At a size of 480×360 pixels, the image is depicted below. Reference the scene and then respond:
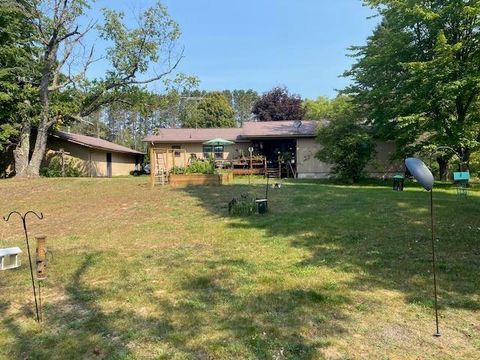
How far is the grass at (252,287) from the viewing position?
10.5 ft

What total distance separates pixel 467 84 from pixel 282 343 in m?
14.1

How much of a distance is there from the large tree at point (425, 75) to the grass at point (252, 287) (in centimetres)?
714

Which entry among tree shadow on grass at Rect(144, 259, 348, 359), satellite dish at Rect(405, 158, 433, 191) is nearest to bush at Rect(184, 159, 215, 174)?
tree shadow on grass at Rect(144, 259, 348, 359)

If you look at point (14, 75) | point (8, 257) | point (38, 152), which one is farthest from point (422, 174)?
point (14, 75)

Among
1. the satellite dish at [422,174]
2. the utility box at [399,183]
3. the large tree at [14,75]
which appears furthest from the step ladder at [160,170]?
the satellite dish at [422,174]

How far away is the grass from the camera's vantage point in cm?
321

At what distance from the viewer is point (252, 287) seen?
4523mm

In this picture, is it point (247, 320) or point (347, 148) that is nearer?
point (247, 320)

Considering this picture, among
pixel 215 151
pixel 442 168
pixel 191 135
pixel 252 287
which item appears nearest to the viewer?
pixel 252 287

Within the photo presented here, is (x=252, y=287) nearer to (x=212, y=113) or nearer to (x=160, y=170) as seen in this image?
(x=160, y=170)

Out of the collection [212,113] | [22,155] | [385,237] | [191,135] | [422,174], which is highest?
[212,113]

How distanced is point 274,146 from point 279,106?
1449 centimetres

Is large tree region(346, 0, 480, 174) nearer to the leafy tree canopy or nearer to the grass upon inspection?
the leafy tree canopy

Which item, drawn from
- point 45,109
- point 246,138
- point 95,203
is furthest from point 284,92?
point 95,203
